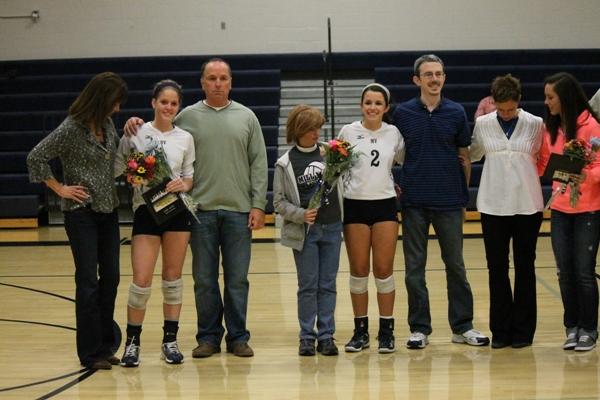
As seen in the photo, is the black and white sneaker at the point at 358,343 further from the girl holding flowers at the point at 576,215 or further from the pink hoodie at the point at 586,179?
the pink hoodie at the point at 586,179

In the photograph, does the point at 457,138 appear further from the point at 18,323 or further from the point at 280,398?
the point at 18,323

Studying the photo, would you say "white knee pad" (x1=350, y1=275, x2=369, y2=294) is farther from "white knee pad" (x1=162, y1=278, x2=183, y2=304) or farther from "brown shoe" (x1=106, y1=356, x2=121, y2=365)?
"brown shoe" (x1=106, y1=356, x2=121, y2=365)

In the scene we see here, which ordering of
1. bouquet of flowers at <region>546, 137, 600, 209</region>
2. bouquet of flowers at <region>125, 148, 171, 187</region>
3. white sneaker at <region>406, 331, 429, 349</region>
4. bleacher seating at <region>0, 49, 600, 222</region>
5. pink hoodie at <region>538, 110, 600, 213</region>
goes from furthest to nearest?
bleacher seating at <region>0, 49, 600, 222</region>, white sneaker at <region>406, 331, 429, 349</region>, pink hoodie at <region>538, 110, 600, 213</region>, bouquet of flowers at <region>546, 137, 600, 209</region>, bouquet of flowers at <region>125, 148, 171, 187</region>

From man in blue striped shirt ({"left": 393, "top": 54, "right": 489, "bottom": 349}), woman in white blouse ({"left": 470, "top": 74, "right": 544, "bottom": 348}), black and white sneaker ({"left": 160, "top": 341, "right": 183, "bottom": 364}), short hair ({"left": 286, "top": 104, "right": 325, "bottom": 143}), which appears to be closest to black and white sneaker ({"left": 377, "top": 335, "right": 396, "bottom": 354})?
man in blue striped shirt ({"left": 393, "top": 54, "right": 489, "bottom": 349})

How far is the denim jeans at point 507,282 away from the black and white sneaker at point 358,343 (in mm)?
679

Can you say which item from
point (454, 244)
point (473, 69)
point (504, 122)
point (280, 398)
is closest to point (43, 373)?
point (280, 398)

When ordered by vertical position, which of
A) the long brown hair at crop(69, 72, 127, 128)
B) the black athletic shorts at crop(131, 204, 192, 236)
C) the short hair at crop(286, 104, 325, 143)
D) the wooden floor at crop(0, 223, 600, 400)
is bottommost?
the wooden floor at crop(0, 223, 600, 400)

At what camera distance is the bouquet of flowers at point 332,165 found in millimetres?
4746

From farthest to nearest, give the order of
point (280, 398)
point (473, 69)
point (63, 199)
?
point (473, 69) → point (63, 199) → point (280, 398)

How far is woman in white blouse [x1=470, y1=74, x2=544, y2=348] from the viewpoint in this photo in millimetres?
4918

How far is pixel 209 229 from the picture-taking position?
4.92 meters

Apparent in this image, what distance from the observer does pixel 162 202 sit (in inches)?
183

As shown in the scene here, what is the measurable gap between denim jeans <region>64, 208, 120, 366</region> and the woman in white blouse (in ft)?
6.37

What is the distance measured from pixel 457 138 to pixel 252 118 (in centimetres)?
110
